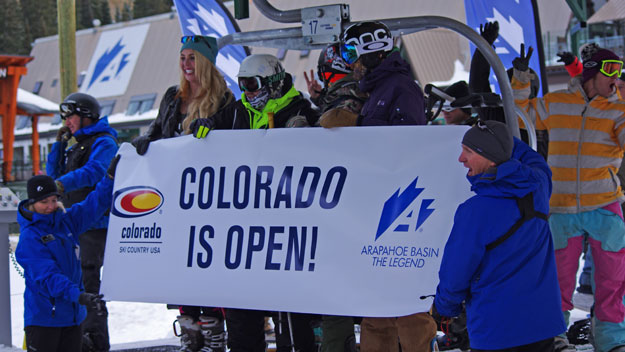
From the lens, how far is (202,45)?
164 inches

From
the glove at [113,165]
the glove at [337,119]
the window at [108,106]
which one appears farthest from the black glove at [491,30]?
the window at [108,106]

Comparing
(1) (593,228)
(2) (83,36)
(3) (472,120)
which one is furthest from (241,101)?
(2) (83,36)

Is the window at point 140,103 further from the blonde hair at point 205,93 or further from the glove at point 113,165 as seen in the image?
the blonde hair at point 205,93

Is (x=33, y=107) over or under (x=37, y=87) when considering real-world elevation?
over

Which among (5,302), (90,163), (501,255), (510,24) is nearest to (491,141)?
(501,255)

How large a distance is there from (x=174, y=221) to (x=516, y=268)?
192 centimetres

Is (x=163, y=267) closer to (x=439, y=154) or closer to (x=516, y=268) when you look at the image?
(x=439, y=154)

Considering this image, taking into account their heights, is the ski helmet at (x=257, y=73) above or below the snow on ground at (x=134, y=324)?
above

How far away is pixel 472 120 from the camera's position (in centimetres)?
457

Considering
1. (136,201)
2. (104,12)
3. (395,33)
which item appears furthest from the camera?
(104,12)

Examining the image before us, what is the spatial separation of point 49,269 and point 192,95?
1361 mm

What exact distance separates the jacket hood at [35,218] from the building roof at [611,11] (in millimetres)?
14579

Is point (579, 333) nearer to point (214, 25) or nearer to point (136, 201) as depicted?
point (136, 201)

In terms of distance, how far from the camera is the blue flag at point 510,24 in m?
6.41
